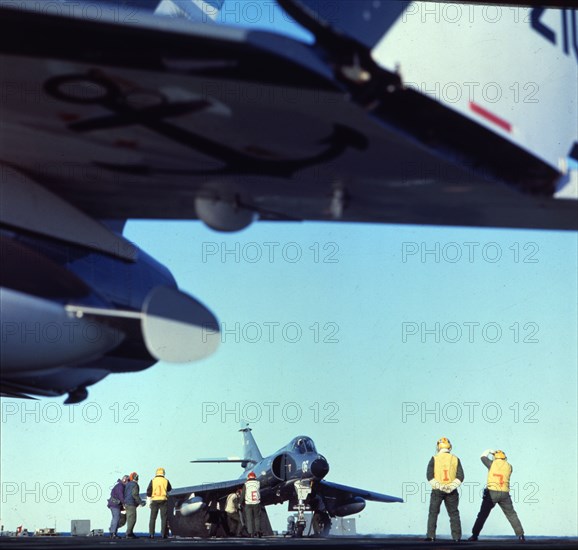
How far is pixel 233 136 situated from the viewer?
597 cm

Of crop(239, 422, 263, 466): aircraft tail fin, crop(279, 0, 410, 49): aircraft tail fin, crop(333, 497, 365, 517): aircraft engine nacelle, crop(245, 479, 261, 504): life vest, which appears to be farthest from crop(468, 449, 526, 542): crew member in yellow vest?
crop(239, 422, 263, 466): aircraft tail fin

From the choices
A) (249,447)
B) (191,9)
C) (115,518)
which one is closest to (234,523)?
(115,518)

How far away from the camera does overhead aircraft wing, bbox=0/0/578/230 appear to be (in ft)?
16.5

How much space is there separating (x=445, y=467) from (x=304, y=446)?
13.7 meters

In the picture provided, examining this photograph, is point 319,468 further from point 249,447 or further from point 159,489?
point 249,447

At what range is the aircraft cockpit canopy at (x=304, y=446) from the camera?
27453mm

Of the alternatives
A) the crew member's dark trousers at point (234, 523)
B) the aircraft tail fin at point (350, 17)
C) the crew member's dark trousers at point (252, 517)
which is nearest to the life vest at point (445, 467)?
the crew member's dark trousers at point (252, 517)

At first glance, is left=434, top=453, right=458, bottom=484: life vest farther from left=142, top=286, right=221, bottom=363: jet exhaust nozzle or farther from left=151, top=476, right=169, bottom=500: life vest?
left=151, top=476, right=169, bottom=500: life vest

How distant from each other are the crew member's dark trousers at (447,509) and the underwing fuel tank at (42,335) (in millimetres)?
7560

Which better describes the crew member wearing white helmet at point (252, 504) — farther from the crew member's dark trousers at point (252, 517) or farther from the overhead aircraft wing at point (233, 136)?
the overhead aircraft wing at point (233, 136)

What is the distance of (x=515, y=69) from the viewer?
6543mm

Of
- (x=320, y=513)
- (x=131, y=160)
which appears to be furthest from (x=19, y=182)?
(x=320, y=513)

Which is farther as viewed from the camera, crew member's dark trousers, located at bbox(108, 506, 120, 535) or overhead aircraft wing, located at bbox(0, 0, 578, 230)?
crew member's dark trousers, located at bbox(108, 506, 120, 535)

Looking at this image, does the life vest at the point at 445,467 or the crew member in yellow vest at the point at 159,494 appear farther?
the crew member in yellow vest at the point at 159,494
